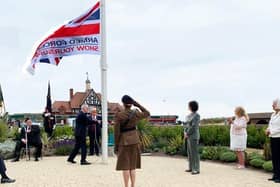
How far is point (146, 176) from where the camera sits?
10156 millimetres

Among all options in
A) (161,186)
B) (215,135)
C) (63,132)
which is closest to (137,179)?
(161,186)

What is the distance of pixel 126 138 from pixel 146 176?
268cm

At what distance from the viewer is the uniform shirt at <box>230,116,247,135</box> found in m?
11.4

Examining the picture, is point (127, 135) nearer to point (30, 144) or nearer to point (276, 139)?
point (276, 139)

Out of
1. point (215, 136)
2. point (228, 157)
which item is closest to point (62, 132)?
point (215, 136)

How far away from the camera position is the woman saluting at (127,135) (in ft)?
25.3

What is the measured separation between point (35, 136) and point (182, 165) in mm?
5625

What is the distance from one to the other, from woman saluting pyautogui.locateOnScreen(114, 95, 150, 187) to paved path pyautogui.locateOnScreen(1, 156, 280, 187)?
1.26 m

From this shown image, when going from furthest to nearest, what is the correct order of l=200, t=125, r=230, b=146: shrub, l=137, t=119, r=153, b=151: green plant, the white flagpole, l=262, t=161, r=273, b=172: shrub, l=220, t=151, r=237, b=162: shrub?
l=200, t=125, r=230, b=146: shrub, l=137, t=119, r=153, b=151: green plant, the white flagpole, l=220, t=151, r=237, b=162: shrub, l=262, t=161, r=273, b=172: shrub

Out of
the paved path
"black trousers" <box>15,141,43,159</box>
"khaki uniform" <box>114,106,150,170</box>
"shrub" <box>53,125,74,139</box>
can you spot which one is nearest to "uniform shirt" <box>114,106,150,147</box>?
"khaki uniform" <box>114,106,150,170</box>

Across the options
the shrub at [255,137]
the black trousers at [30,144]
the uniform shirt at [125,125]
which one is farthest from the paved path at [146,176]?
the shrub at [255,137]

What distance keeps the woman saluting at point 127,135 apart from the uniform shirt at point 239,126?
433 cm

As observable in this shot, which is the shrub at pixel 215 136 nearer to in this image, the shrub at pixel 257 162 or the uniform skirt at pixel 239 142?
the shrub at pixel 257 162

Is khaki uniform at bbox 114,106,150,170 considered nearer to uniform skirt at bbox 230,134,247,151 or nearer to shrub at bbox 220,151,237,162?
uniform skirt at bbox 230,134,247,151
